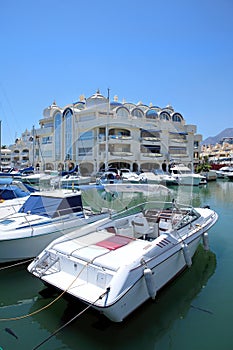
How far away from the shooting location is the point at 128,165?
48750 millimetres

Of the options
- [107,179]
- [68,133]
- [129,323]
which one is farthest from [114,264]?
[68,133]

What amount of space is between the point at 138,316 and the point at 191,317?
1207 millimetres

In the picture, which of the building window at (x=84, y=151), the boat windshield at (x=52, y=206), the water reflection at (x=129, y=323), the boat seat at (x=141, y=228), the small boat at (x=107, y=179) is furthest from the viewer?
the building window at (x=84, y=151)

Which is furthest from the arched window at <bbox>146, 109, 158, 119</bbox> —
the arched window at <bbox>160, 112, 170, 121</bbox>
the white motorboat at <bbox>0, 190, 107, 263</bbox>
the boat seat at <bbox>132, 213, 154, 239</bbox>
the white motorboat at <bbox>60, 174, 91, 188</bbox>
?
the boat seat at <bbox>132, 213, 154, 239</bbox>

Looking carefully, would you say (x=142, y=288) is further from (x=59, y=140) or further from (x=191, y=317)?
(x=59, y=140)

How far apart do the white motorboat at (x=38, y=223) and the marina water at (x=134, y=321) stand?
0.86 meters

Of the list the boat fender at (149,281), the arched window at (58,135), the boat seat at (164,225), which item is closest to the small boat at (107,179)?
the arched window at (58,135)

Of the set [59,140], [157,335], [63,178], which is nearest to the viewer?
[157,335]

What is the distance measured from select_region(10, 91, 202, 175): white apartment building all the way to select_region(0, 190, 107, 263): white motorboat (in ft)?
113

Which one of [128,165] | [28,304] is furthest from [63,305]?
[128,165]

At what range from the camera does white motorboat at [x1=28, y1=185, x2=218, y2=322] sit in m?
4.99

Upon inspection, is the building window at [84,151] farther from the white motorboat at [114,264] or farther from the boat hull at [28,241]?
the white motorboat at [114,264]

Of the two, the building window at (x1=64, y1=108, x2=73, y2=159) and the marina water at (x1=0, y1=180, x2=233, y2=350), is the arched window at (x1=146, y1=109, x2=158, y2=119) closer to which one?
the building window at (x1=64, y1=108, x2=73, y2=159)

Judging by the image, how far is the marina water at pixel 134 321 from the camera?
4891 mm
